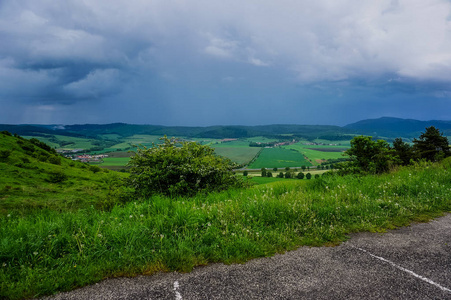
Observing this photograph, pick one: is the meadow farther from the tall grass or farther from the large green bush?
the large green bush

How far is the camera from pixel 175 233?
528 centimetres

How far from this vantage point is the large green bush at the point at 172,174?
8.91 meters

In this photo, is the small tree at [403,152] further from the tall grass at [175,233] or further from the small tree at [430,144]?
the tall grass at [175,233]

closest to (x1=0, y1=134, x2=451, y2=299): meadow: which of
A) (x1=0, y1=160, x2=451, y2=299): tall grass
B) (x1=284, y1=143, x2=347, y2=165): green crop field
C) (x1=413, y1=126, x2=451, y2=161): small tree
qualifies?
(x1=0, y1=160, x2=451, y2=299): tall grass

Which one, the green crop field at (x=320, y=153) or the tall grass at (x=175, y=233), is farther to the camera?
the green crop field at (x=320, y=153)

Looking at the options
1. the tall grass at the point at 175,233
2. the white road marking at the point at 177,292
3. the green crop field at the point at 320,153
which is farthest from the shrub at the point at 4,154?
the green crop field at the point at 320,153

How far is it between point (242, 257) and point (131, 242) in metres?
2.18

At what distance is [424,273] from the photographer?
4262 mm

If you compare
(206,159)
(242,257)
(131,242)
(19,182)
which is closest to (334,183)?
(206,159)

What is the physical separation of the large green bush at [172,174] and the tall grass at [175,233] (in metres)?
1.58

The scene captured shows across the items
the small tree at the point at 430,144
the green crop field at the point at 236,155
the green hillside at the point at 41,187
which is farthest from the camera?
the green crop field at the point at 236,155

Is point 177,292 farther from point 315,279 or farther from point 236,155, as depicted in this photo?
point 236,155

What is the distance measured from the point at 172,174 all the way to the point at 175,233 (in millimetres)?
4208

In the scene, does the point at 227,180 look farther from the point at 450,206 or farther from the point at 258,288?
the point at 450,206
